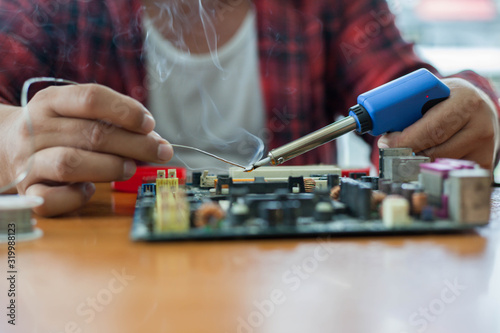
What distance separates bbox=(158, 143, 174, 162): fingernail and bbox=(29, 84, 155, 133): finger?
32 millimetres

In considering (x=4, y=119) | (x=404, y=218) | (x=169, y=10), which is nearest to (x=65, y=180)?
(x=4, y=119)

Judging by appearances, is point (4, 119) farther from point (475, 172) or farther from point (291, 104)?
point (291, 104)

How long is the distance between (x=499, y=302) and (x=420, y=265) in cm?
8

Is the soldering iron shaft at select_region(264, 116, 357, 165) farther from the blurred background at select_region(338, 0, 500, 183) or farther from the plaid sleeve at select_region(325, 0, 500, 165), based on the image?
the blurred background at select_region(338, 0, 500, 183)

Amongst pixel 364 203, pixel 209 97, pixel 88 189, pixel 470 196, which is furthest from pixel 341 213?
pixel 209 97

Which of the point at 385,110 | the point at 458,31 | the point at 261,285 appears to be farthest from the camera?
the point at 458,31

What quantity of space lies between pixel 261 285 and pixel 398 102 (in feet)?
1.61

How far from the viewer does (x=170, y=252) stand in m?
0.44

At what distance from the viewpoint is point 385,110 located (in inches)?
29.4

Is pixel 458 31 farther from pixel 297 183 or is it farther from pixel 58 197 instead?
pixel 58 197

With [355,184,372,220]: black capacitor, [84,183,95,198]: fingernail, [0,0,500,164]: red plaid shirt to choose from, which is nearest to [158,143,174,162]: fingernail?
[84,183,95,198]: fingernail

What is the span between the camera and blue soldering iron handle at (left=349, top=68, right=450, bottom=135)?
74 centimetres

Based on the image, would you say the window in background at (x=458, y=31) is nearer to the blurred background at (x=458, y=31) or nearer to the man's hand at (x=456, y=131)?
the blurred background at (x=458, y=31)

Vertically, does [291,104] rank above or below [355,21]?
below
